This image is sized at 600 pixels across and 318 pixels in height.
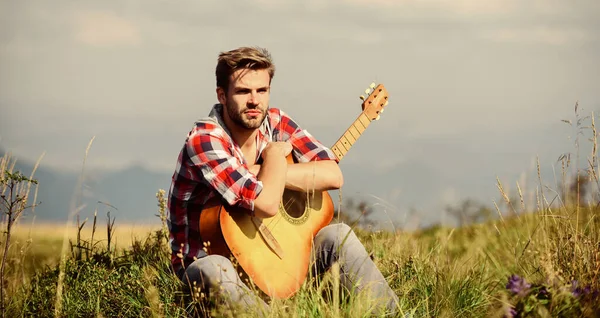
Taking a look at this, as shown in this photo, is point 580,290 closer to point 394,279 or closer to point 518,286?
point 518,286

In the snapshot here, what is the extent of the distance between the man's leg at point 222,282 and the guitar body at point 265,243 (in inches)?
3.5

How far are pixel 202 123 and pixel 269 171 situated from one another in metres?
0.52

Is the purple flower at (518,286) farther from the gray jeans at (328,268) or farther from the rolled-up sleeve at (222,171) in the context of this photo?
the rolled-up sleeve at (222,171)

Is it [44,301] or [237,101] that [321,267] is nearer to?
[237,101]

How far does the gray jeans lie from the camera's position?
11.8ft

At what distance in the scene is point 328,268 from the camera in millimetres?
4078

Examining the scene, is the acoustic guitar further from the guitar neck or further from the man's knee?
the guitar neck

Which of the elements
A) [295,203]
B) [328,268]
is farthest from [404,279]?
[295,203]

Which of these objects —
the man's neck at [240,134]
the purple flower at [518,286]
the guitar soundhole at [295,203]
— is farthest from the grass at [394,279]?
the man's neck at [240,134]

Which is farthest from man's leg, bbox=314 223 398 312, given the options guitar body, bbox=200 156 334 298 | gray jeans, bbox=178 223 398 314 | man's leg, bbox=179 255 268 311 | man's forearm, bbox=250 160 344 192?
man's leg, bbox=179 255 268 311

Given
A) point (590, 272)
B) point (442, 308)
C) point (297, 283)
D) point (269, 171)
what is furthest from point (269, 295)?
point (590, 272)

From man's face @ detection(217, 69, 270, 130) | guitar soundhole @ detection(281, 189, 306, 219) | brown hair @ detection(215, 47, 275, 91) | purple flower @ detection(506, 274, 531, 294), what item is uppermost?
brown hair @ detection(215, 47, 275, 91)

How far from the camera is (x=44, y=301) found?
4.85 m

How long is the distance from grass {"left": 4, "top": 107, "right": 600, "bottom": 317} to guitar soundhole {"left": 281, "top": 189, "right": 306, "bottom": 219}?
46 cm
